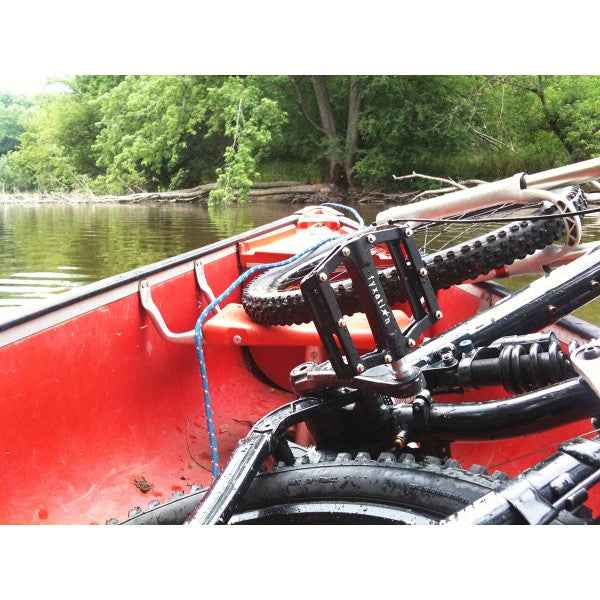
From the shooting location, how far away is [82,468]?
52.6 inches

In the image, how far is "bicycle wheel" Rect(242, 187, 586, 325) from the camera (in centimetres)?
121

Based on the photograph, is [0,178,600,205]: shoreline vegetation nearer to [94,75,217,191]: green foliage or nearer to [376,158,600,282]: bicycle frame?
[94,75,217,191]: green foliage

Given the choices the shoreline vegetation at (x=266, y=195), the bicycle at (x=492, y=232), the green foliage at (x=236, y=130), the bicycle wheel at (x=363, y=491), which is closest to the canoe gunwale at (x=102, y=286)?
the bicycle at (x=492, y=232)

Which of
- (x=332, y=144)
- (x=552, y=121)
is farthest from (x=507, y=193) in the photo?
(x=332, y=144)

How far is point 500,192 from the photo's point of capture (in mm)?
1020

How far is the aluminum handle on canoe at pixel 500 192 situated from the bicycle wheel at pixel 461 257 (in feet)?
0.10

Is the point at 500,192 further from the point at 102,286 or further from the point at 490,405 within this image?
the point at 102,286

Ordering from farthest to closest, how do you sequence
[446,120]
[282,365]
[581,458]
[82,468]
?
[446,120] → [282,365] → [82,468] → [581,458]

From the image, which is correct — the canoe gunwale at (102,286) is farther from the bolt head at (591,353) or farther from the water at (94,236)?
the water at (94,236)

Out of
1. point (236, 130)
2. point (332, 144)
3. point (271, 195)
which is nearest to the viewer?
point (236, 130)

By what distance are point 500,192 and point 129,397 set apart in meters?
0.94
